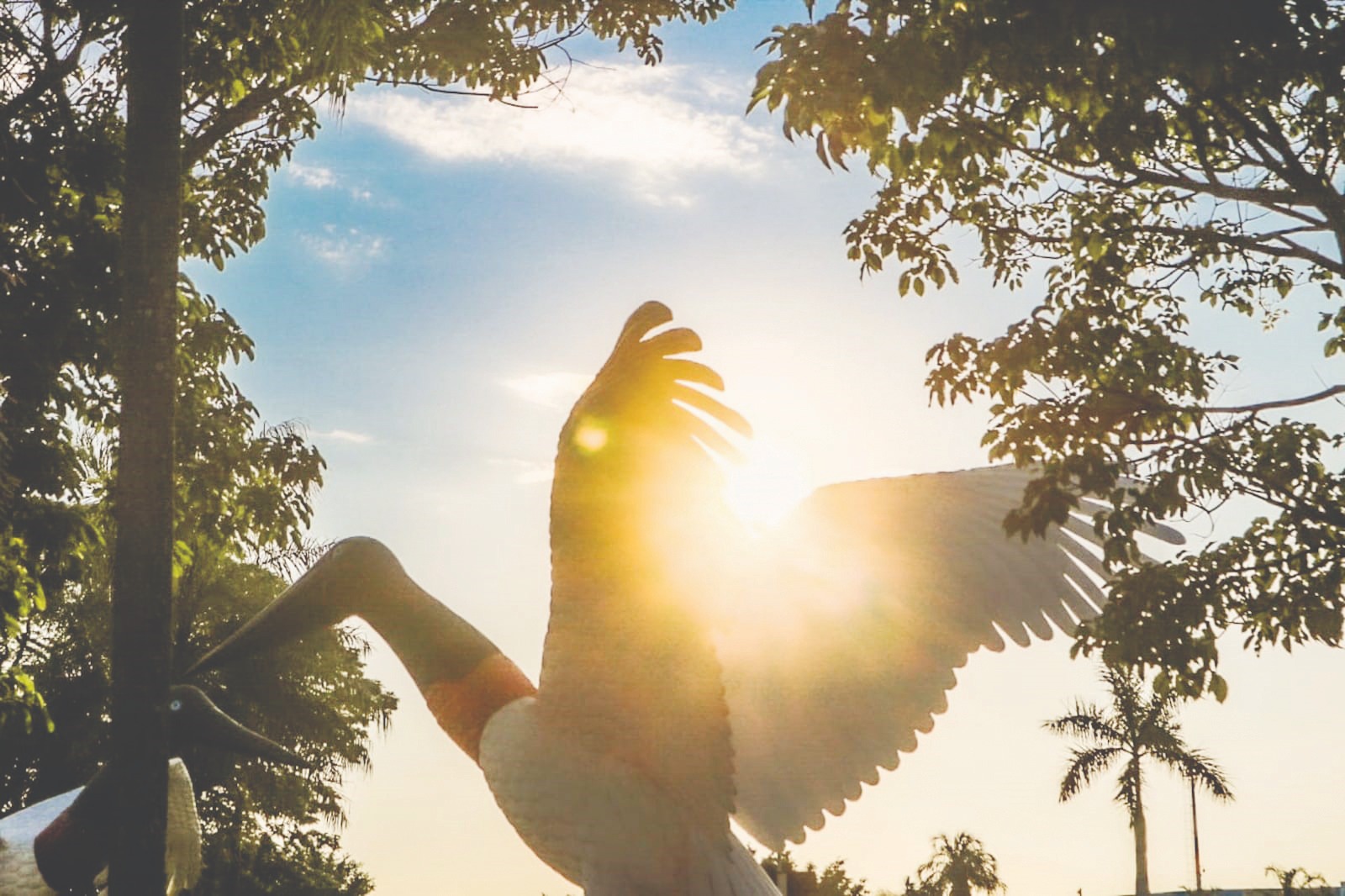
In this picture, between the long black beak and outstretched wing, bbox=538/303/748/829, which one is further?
the long black beak

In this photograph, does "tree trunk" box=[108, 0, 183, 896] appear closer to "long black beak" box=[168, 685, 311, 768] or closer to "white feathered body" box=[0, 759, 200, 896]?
"long black beak" box=[168, 685, 311, 768]

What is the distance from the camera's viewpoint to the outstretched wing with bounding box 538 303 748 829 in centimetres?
387

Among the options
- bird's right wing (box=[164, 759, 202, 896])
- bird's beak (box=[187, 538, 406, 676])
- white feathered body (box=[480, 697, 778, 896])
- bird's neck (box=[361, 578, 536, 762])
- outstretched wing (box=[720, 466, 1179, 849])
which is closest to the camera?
white feathered body (box=[480, 697, 778, 896])

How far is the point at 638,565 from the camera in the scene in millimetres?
3896

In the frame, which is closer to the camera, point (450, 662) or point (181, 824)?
point (450, 662)

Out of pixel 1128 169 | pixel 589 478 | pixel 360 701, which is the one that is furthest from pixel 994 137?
pixel 360 701

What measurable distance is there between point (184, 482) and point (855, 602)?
6539 mm

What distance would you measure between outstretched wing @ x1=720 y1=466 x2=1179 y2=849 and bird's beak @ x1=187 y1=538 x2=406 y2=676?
1.37 meters

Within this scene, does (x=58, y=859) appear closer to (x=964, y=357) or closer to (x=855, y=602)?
(x=855, y=602)

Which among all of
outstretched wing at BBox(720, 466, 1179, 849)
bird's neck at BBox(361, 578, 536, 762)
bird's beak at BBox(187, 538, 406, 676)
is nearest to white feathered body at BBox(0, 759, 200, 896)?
bird's beak at BBox(187, 538, 406, 676)

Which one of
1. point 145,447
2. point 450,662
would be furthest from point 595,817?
point 145,447

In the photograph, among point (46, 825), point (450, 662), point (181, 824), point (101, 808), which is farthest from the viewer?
point (181, 824)

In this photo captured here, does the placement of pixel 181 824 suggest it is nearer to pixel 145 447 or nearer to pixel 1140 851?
pixel 145 447

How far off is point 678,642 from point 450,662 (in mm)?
825
